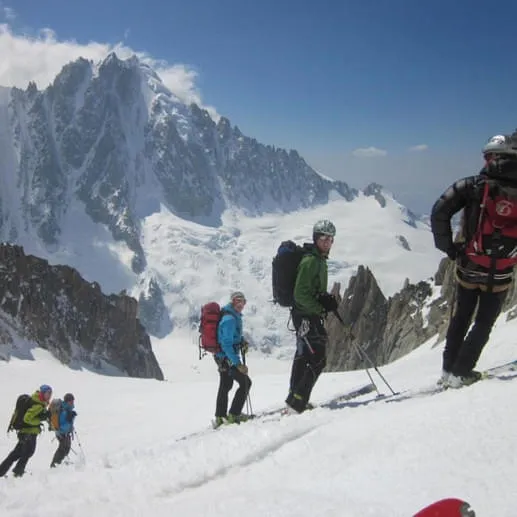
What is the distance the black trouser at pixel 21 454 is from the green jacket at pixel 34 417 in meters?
0.11

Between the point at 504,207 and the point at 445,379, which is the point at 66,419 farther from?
the point at 504,207

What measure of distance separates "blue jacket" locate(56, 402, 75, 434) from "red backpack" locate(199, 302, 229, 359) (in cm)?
643

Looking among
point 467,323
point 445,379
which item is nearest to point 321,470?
point 445,379

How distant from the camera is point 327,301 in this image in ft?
26.1

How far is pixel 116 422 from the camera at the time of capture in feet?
71.9

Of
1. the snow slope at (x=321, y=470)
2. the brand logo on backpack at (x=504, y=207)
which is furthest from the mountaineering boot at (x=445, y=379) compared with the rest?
the brand logo on backpack at (x=504, y=207)

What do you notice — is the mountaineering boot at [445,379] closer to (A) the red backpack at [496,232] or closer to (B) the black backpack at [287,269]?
(A) the red backpack at [496,232]

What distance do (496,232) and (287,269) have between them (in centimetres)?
278

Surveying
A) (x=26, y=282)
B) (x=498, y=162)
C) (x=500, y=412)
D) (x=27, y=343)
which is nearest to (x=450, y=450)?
(x=500, y=412)

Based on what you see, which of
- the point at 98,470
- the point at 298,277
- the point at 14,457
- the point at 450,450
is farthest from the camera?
the point at 14,457

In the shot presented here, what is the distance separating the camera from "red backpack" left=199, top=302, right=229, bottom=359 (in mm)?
9703

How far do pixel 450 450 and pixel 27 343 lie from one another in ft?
167

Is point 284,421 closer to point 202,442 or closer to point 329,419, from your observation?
point 329,419

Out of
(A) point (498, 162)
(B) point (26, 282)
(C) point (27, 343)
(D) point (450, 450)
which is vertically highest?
(B) point (26, 282)
